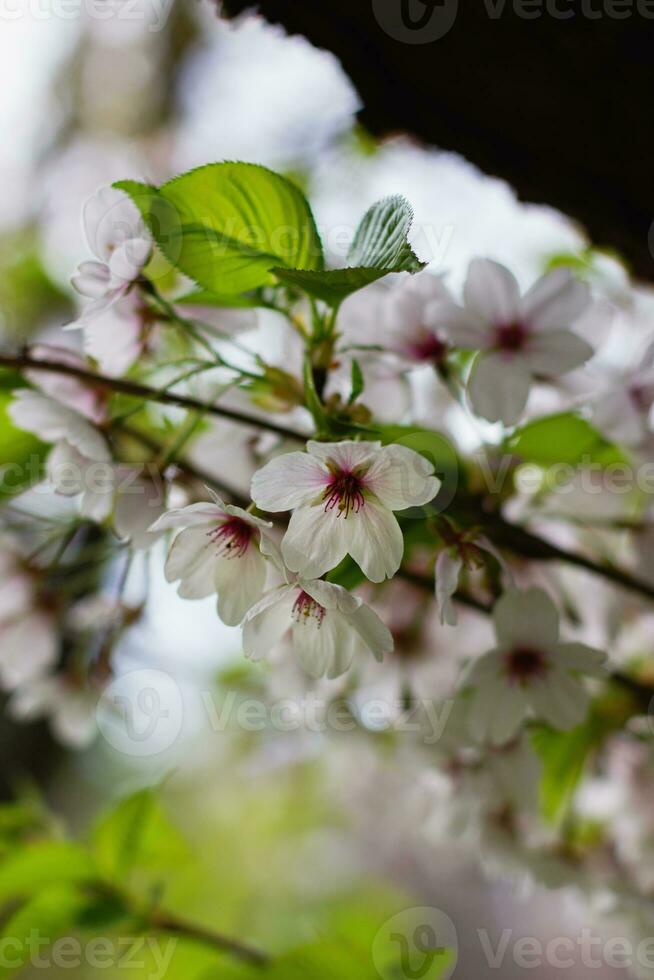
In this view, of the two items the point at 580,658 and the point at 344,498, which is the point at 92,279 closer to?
the point at 344,498

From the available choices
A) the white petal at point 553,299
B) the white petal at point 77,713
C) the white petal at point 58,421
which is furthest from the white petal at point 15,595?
the white petal at point 553,299

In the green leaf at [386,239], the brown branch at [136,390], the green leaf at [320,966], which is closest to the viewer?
the green leaf at [386,239]

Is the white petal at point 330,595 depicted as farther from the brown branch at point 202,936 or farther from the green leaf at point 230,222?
the brown branch at point 202,936

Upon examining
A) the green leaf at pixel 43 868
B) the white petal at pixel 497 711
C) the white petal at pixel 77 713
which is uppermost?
the white petal at pixel 497 711

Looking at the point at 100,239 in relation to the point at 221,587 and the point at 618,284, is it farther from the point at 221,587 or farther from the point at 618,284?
the point at 618,284

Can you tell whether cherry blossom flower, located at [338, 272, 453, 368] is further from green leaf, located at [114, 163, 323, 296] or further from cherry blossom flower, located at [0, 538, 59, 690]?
cherry blossom flower, located at [0, 538, 59, 690]

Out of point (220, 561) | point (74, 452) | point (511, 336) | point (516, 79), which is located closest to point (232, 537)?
point (220, 561)

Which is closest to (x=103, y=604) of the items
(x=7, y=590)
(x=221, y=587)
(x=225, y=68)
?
(x=7, y=590)
